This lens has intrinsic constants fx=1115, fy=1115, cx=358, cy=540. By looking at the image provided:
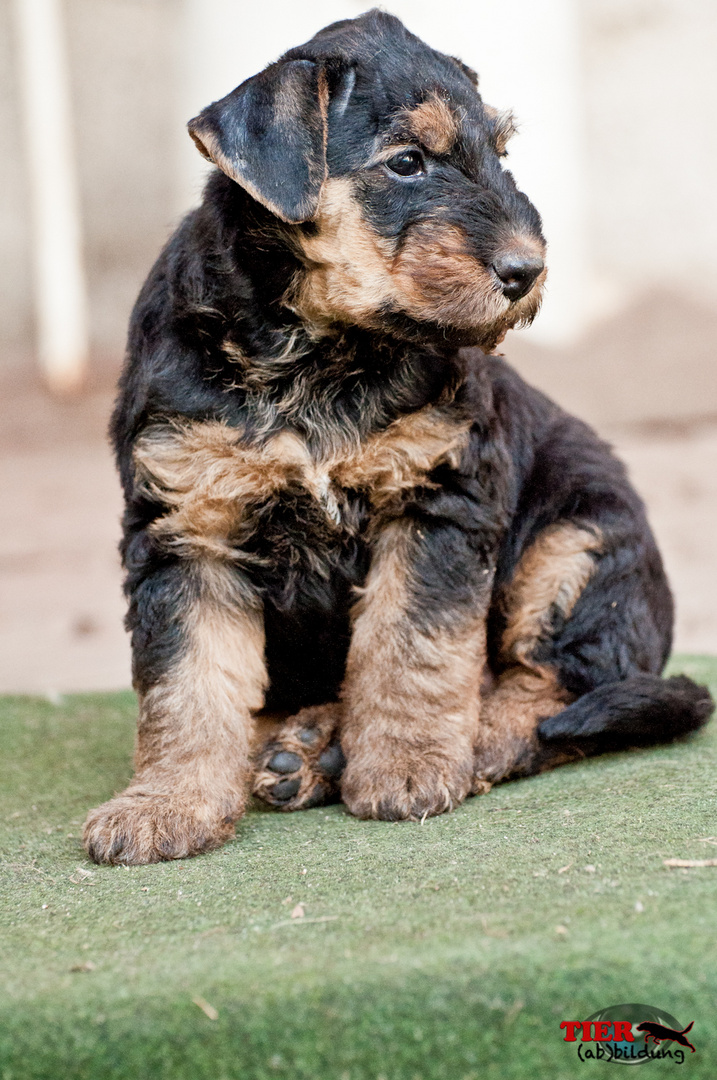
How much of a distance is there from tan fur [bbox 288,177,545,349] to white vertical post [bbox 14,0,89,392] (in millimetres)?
8040

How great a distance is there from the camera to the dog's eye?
379 cm

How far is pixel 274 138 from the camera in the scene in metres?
3.71

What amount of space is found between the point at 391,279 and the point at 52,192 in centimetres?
874

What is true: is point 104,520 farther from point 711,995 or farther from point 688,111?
point 711,995

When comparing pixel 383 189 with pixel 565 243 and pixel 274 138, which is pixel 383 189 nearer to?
pixel 274 138

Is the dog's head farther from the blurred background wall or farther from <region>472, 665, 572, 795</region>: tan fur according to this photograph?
the blurred background wall

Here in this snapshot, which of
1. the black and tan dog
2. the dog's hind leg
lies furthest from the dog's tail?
the dog's hind leg

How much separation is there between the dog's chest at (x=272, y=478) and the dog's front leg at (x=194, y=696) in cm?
17

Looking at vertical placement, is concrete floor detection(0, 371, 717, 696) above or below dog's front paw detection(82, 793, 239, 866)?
below

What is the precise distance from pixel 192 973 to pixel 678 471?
26.9 ft

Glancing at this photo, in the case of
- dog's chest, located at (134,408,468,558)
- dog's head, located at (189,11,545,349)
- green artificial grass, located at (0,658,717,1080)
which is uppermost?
dog's head, located at (189,11,545,349)

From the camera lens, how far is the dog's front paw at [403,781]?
3.78m

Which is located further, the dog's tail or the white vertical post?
the white vertical post

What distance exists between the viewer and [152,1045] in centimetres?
232
